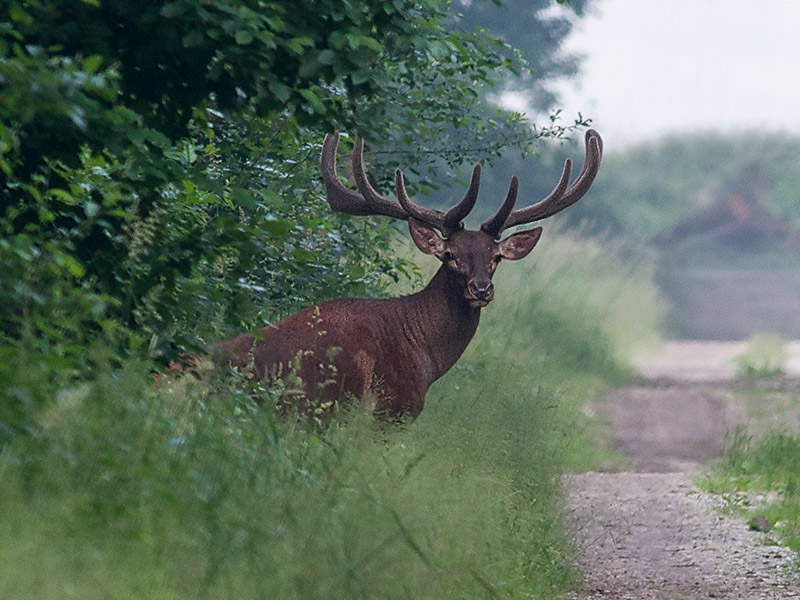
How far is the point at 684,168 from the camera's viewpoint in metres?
49.5

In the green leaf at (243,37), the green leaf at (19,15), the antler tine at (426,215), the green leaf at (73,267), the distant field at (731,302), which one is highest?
the distant field at (731,302)

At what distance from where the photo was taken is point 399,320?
8094 millimetres

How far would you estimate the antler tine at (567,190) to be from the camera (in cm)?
876

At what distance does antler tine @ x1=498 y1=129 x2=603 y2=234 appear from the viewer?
8.76 metres

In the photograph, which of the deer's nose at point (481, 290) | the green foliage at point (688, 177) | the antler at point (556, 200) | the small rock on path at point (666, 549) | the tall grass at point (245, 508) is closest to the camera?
the tall grass at point (245, 508)

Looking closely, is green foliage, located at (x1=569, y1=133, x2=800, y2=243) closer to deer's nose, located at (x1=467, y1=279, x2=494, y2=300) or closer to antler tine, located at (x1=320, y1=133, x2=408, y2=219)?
antler tine, located at (x1=320, y1=133, x2=408, y2=219)

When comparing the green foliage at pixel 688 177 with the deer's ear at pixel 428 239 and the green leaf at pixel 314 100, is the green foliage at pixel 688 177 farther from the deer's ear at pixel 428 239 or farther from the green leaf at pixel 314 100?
the green leaf at pixel 314 100

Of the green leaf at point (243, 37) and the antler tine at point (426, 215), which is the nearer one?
the green leaf at point (243, 37)

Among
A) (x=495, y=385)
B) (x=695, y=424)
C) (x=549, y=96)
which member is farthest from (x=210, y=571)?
(x=549, y=96)

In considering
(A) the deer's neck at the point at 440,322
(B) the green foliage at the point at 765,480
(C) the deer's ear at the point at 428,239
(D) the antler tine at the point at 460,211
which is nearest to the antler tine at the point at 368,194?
(C) the deer's ear at the point at 428,239

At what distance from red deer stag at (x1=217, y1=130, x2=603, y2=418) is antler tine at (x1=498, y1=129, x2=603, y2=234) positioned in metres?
0.01

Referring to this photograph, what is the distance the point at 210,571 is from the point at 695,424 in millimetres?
10805

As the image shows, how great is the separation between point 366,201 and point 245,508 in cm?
440

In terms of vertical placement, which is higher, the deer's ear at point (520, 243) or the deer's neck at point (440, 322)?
the deer's ear at point (520, 243)
